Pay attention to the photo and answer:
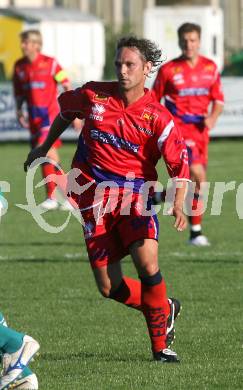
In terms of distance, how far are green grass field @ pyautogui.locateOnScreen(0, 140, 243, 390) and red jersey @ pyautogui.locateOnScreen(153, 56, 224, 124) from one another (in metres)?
1.35

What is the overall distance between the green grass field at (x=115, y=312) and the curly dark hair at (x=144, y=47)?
71.4 inches

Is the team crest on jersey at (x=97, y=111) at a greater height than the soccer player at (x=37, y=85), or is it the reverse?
the team crest on jersey at (x=97, y=111)

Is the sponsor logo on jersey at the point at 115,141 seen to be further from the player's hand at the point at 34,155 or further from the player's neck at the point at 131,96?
the player's hand at the point at 34,155

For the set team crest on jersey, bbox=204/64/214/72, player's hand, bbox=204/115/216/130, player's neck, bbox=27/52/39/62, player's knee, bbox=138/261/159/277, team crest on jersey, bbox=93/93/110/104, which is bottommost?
player's hand, bbox=204/115/216/130

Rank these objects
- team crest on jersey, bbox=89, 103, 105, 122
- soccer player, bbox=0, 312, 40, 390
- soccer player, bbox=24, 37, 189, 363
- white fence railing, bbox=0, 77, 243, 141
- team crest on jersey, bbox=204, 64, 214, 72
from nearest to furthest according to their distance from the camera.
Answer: soccer player, bbox=0, 312, 40, 390 → soccer player, bbox=24, 37, 189, 363 → team crest on jersey, bbox=89, 103, 105, 122 → team crest on jersey, bbox=204, 64, 214, 72 → white fence railing, bbox=0, 77, 243, 141

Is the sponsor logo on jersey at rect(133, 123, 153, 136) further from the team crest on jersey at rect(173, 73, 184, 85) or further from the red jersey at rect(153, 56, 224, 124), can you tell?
the team crest on jersey at rect(173, 73, 184, 85)

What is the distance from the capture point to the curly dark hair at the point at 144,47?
7.64 metres

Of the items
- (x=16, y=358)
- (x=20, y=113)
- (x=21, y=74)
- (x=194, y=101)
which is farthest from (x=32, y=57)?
(x=16, y=358)

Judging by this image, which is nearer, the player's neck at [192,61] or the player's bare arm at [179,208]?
the player's bare arm at [179,208]

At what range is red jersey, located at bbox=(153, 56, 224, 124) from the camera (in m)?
13.1

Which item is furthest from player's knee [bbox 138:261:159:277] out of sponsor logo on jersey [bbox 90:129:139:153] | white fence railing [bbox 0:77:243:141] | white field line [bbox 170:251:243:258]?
white fence railing [bbox 0:77:243:141]

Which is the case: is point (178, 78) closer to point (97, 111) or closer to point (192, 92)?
point (192, 92)

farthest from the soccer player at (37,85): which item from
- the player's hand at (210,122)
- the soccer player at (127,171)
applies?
the soccer player at (127,171)

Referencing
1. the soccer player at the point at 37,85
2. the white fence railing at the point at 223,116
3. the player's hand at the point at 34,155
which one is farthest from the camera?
the white fence railing at the point at 223,116
